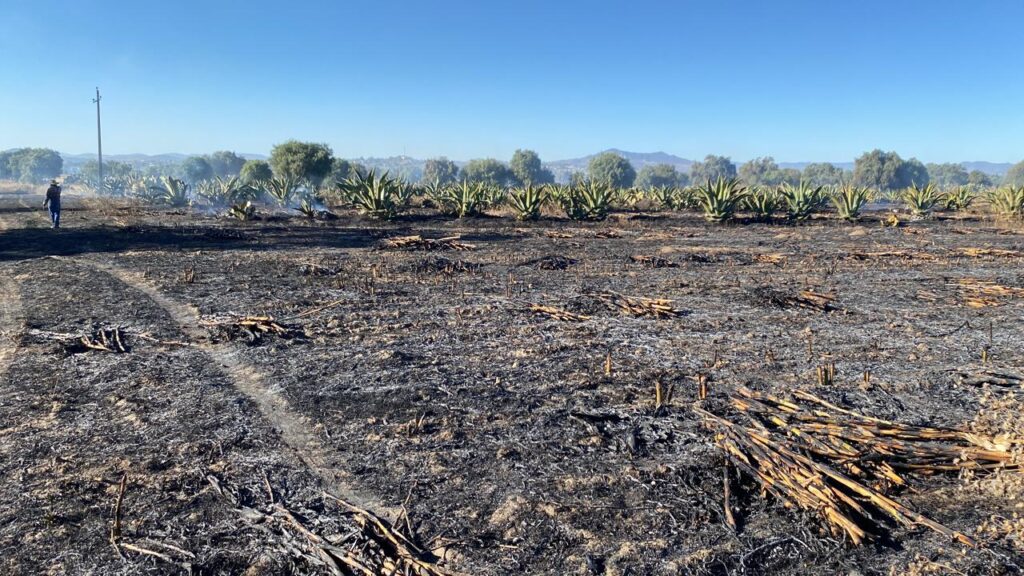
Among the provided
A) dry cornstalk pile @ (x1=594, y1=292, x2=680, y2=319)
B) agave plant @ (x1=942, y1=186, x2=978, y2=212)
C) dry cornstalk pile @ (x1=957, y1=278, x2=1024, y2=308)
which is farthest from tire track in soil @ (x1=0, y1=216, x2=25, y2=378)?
agave plant @ (x1=942, y1=186, x2=978, y2=212)

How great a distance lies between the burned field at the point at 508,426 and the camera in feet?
9.41

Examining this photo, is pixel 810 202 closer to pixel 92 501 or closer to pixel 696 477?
pixel 696 477

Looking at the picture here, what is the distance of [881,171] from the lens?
95000 mm

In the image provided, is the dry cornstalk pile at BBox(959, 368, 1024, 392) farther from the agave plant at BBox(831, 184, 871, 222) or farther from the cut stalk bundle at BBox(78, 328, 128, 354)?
the agave plant at BBox(831, 184, 871, 222)

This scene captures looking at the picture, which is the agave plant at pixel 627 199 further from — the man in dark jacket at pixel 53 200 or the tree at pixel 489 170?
the tree at pixel 489 170

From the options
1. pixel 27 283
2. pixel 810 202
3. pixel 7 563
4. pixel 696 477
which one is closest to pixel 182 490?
pixel 7 563

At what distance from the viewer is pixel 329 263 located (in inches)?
429

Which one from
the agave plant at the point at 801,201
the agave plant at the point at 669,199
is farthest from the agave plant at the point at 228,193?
the agave plant at the point at 801,201

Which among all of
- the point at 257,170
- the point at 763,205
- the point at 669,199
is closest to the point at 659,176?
the point at 257,170

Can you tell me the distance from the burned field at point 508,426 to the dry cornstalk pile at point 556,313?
1.7 inches

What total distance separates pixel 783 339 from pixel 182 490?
5.35m

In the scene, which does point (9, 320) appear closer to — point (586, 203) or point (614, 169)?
point (586, 203)

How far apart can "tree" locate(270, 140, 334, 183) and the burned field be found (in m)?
35.3

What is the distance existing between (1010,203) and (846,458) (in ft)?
74.4
